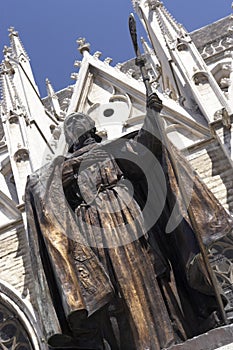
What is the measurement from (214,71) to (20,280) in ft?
22.7

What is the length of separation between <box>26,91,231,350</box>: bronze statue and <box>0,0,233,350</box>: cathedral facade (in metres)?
3.47

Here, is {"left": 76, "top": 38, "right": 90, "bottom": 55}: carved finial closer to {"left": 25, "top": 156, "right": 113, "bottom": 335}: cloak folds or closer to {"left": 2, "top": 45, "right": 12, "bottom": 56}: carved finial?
{"left": 2, "top": 45, "right": 12, "bottom": 56}: carved finial

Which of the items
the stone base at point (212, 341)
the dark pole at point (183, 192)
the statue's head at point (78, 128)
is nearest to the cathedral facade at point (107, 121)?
the statue's head at point (78, 128)

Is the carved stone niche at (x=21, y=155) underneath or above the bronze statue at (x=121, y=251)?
above

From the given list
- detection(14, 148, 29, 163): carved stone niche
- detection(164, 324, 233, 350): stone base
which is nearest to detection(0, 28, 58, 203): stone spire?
detection(14, 148, 29, 163): carved stone niche

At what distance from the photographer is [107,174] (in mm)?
3545

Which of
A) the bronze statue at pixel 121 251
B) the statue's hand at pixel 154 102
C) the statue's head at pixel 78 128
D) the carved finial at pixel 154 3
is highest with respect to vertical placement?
the carved finial at pixel 154 3

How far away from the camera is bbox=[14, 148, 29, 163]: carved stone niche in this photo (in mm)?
10031

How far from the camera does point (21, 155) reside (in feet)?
33.0

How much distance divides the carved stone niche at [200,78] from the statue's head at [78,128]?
6178mm

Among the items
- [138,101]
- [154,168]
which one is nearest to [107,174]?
[154,168]

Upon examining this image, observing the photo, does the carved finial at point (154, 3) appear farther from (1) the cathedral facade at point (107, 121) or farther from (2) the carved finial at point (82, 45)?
(2) the carved finial at point (82, 45)

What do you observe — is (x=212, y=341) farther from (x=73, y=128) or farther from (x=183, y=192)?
(x=73, y=128)

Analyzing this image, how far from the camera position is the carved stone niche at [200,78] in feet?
32.2
